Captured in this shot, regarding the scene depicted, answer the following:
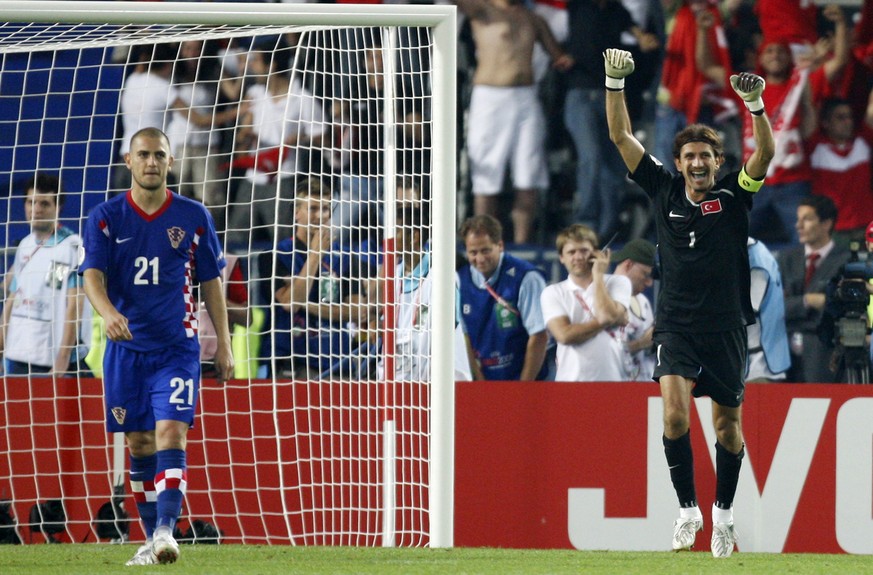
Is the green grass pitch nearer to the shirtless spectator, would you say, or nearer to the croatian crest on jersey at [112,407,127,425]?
the croatian crest on jersey at [112,407,127,425]

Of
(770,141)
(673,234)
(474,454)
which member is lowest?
(474,454)

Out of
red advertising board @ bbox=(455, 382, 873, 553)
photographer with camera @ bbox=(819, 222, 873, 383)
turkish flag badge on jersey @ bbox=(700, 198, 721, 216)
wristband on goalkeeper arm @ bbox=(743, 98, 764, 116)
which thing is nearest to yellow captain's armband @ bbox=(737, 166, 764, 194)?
turkish flag badge on jersey @ bbox=(700, 198, 721, 216)

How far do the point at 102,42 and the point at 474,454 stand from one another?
9.46 feet

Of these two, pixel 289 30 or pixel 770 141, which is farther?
pixel 289 30

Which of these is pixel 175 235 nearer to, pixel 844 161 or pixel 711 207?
pixel 711 207

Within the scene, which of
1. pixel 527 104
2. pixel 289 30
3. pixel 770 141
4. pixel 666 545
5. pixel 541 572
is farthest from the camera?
pixel 527 104

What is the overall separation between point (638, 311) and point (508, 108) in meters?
1.66

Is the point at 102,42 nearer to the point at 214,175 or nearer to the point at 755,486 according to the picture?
the point at 214,175

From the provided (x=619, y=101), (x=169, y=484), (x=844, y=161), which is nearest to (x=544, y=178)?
(x=844, y=161)

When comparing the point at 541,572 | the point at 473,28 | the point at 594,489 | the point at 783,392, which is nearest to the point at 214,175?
the point at 473,28

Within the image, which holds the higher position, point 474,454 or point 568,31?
point 568,31

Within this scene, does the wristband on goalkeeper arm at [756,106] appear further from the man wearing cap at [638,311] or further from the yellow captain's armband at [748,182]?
the man wearing cap at [638,311]

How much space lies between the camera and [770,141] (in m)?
5.39

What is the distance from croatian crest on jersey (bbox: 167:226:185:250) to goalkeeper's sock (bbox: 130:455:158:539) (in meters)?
0.87
